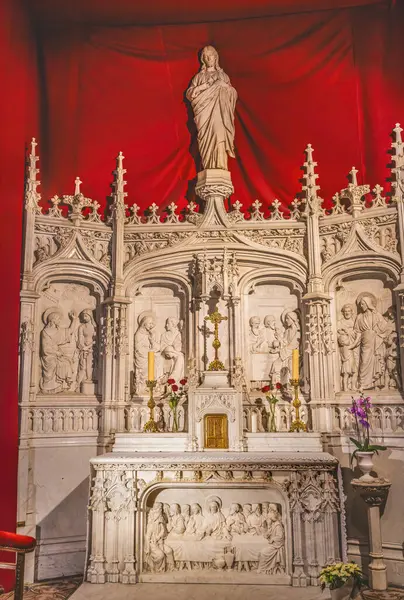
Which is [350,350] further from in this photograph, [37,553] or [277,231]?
[37,553]

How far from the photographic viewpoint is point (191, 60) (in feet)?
32.4

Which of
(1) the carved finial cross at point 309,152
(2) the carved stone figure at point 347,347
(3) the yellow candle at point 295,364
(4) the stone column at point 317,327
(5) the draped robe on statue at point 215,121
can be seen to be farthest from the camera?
(5) the draped robe on statue at point 215,121

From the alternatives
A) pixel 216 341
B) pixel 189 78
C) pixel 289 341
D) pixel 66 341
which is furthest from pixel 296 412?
pixel 189 78

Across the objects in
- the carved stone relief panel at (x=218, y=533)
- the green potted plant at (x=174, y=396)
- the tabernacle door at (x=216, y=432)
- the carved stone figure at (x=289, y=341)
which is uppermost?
the carved stone figure at (x=289, y=341)

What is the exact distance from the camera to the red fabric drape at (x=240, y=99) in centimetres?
916

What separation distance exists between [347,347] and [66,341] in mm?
4258

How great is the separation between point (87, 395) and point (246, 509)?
2924 mm

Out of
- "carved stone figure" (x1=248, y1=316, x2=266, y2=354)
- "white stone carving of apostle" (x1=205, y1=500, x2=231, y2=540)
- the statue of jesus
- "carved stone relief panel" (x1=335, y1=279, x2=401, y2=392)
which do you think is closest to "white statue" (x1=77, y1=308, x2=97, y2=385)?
"carved stone figure" (x1=248, y1=316, x2=266, y2=354)

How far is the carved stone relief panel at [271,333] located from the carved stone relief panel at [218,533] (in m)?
1.92

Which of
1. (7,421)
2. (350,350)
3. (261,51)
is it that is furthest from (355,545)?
(261,51)

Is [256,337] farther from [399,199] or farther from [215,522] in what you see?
[399,199]

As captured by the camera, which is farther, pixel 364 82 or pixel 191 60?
pixel 191 60

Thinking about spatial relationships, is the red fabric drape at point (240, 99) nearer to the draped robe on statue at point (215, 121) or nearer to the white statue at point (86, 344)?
the draped robe on statue at point (215, 121)

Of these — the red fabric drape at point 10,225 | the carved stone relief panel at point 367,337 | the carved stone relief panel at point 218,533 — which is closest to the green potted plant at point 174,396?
the carved stone relief panel at point 218,533
